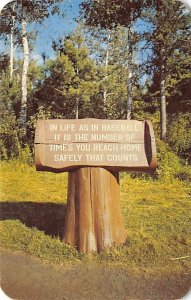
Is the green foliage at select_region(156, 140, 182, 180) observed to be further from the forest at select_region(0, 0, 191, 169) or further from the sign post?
the sign post

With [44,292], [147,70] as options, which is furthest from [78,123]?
[147,70]

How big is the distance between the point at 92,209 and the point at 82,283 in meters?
0.70

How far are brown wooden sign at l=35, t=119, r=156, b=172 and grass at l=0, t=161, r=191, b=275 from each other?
863 millimetres

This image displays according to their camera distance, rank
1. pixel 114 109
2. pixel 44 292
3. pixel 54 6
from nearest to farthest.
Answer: pixel 44 292 → pixel 54 6 → pixel 114 109

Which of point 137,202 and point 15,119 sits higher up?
point 15,119

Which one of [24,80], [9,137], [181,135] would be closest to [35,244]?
[9,137]

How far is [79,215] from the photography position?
397cm

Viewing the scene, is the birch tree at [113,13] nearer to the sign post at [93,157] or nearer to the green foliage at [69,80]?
the green foliage at [69,80]

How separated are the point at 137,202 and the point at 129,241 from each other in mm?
1565

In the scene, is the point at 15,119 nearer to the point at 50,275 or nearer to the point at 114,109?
the point at 114,109

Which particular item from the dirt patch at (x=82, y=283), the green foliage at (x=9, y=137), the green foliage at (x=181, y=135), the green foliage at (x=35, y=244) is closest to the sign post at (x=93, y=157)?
the green foliage at (x=35, y=244)

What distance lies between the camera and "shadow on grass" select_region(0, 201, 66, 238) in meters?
4.57

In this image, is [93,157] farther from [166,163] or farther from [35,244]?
[166,163]

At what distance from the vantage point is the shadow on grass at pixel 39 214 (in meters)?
4.57
